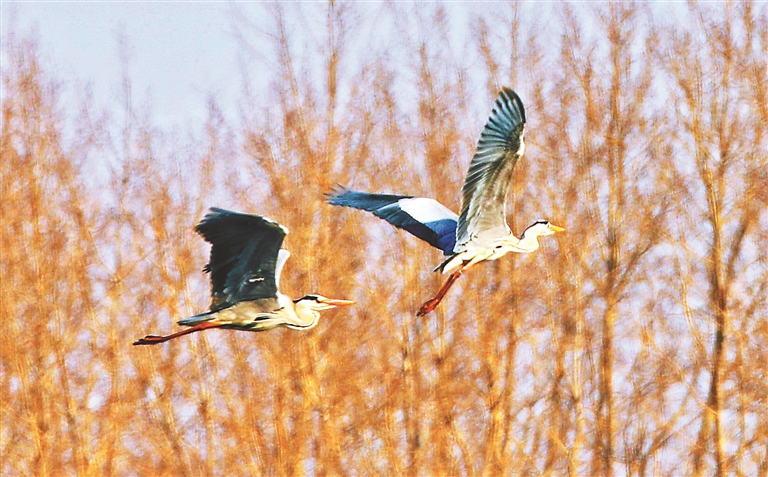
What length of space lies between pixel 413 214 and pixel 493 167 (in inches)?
63.7

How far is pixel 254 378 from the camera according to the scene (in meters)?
21.2

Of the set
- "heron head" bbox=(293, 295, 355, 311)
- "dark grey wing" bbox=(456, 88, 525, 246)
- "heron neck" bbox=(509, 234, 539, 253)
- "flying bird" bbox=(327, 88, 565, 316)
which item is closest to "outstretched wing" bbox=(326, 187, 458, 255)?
"flying bird" bbox=(327, 88, 565, 316)

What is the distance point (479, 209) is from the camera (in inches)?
523

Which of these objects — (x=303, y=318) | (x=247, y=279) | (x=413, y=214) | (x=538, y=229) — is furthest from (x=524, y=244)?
(x=247, y=279)

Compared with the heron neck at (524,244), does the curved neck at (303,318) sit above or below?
below

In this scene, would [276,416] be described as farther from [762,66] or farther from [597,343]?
[762,66]

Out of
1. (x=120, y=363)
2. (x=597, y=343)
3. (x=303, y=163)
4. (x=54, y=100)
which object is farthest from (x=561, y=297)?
(x=54, y=100)

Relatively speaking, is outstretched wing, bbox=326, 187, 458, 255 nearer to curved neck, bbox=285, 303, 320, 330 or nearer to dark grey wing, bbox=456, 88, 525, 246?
dark grey wing, bbox=456, 88, 525, 246

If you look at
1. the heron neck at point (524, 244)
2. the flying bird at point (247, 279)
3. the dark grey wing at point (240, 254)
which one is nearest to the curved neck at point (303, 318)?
the flying bird at point (247, 279)

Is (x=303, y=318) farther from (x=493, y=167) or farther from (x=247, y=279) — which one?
(x=493, y=167)

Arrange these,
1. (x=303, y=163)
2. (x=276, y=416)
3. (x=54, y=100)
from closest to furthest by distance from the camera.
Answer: (x=276, y=416), (x=303, y=163), (x=54, y=100)

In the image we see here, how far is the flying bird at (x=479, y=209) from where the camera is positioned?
1258 cm

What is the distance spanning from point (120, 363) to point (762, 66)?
27.5ft

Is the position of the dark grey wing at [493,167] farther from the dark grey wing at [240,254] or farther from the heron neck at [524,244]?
the dark grey wing at [240,254]
